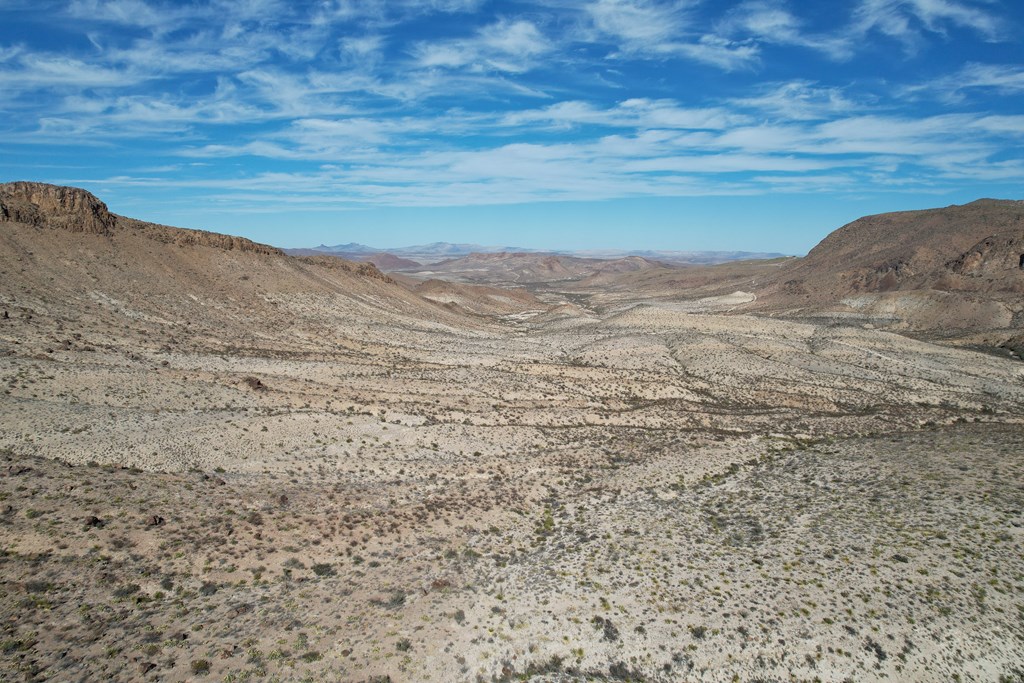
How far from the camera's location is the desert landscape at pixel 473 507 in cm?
970

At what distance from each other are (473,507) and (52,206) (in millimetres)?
39546

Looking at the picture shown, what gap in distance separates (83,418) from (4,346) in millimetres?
9079

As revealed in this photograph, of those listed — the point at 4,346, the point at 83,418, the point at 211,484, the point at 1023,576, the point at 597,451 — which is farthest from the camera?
the point at 4,346

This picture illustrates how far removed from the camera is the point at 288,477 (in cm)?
1598

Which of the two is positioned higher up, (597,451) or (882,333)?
(882,333)

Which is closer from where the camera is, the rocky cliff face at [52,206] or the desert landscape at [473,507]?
the desert landscape at [473,507]

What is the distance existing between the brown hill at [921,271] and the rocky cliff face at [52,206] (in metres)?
66.6

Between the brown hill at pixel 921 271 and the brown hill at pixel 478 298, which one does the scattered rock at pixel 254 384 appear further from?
the brown hill at pixel 921 271

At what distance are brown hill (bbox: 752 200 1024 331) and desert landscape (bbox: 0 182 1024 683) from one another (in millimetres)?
19010

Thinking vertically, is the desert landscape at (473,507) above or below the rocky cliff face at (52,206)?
below

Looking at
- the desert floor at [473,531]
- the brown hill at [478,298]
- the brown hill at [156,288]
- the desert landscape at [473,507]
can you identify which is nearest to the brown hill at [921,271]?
the desert landscape at [473,507]

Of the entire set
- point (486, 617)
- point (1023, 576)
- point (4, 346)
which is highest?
point (4, 346)

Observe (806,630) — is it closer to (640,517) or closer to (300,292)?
(640,517)

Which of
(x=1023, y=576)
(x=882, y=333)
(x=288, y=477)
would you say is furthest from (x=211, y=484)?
(x=882, y=333)
